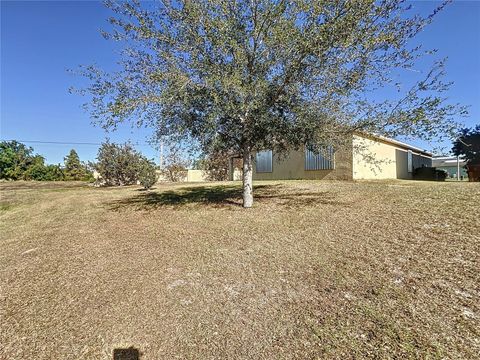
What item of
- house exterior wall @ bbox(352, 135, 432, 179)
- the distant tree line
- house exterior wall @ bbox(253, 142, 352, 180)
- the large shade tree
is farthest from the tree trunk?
the distant tree line

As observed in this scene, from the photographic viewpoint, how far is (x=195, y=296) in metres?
3.75

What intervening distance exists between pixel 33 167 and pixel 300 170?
3497 centimetres

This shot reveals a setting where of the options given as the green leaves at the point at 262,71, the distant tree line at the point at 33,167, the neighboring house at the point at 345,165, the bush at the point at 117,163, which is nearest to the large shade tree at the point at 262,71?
the green leaves at the point at 262,71

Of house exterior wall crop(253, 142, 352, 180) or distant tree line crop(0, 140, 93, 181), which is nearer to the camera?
house exterior wall crop(253, 142, 352, 180)

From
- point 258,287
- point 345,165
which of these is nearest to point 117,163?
point 345,165

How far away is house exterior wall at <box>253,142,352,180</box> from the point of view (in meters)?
15.9

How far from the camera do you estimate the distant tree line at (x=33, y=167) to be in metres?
36.6

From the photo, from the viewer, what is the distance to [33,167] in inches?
1443

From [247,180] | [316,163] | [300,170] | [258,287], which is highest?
[316,163]

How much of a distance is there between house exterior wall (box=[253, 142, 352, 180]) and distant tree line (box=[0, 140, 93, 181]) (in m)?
25.5

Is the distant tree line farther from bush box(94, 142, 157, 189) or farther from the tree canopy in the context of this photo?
the tree canopy

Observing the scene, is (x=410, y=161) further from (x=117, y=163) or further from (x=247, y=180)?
(x=117, y=163)

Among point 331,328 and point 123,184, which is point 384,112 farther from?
point 123,184

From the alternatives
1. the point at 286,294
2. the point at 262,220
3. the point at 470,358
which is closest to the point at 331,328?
the point at 286,294
